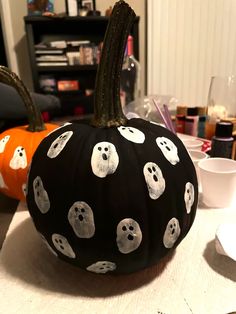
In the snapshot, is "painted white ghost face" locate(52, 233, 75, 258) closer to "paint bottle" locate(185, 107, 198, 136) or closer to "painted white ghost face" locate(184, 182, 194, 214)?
"painted white ghost face" locate(184, 182, 194, 214)

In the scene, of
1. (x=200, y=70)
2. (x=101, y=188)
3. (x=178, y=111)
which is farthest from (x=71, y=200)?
(x=200, y=70)

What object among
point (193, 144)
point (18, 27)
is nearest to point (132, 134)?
point (193, 144)

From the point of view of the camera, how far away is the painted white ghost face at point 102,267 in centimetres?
35

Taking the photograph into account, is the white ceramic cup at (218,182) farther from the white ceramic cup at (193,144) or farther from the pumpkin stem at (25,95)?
the pumpkin stem at (25,95)

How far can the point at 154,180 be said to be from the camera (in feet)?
1.13

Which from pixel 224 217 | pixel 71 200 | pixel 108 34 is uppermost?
pixel 108 34

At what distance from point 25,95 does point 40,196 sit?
0.92ft

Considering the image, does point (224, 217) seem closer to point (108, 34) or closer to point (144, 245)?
point (144, 245)

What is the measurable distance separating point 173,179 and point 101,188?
0.31ft

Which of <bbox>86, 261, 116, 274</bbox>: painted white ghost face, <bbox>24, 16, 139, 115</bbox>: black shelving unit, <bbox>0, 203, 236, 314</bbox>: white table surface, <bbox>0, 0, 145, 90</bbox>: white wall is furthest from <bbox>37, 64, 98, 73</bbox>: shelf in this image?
<bbox>86, 261, 116, 274</bbox>: painted white ghost face

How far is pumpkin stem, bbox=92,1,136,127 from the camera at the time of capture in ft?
1.15

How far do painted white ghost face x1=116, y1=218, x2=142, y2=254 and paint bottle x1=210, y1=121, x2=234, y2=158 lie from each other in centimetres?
41

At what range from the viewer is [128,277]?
38cm

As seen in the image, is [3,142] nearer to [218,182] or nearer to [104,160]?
[104,160]
